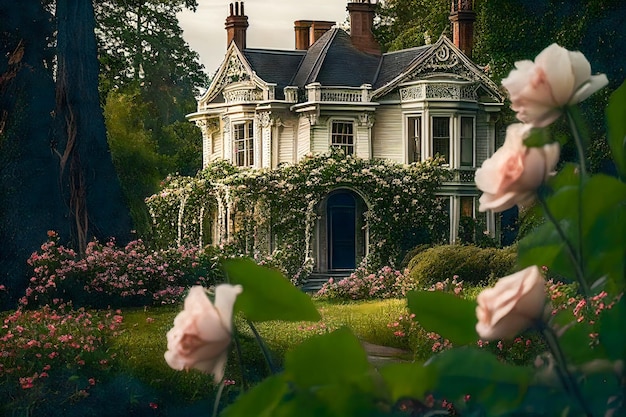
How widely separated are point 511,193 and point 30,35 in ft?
22.8

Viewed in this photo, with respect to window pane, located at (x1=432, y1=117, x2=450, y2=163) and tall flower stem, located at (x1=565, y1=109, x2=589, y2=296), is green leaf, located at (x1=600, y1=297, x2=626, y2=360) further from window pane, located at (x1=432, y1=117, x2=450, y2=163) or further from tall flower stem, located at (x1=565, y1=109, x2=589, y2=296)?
window pane, located at (x1=432, y1=117, x2=450, y2=163)

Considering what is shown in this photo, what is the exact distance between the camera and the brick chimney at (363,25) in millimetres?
7395

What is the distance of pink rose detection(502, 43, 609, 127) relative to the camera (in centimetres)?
63

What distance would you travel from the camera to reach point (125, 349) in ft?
16.9

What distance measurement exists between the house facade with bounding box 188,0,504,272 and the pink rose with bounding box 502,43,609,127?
6867 millimetres

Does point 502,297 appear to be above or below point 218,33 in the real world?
below

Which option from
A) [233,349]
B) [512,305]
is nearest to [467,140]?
[233,349]

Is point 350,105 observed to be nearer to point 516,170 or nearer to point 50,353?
point 50,353

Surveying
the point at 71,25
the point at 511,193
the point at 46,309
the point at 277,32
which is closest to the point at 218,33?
the point at 277,32

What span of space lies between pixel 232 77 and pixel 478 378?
7.42 metres

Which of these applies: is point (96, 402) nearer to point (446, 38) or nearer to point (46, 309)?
point (46, 309)

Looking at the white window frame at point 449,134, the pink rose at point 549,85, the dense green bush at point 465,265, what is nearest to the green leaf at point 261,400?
the pink rose at point 549,85

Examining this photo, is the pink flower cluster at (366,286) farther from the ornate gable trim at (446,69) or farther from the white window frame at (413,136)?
the ornate gable trim at (446,69)

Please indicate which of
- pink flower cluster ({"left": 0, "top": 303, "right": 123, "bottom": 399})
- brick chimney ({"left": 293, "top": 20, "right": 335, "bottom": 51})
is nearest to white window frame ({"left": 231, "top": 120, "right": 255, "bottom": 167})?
brick chimney ({"left": 293, "top": 20, "right": 335, "bottom": 51})
